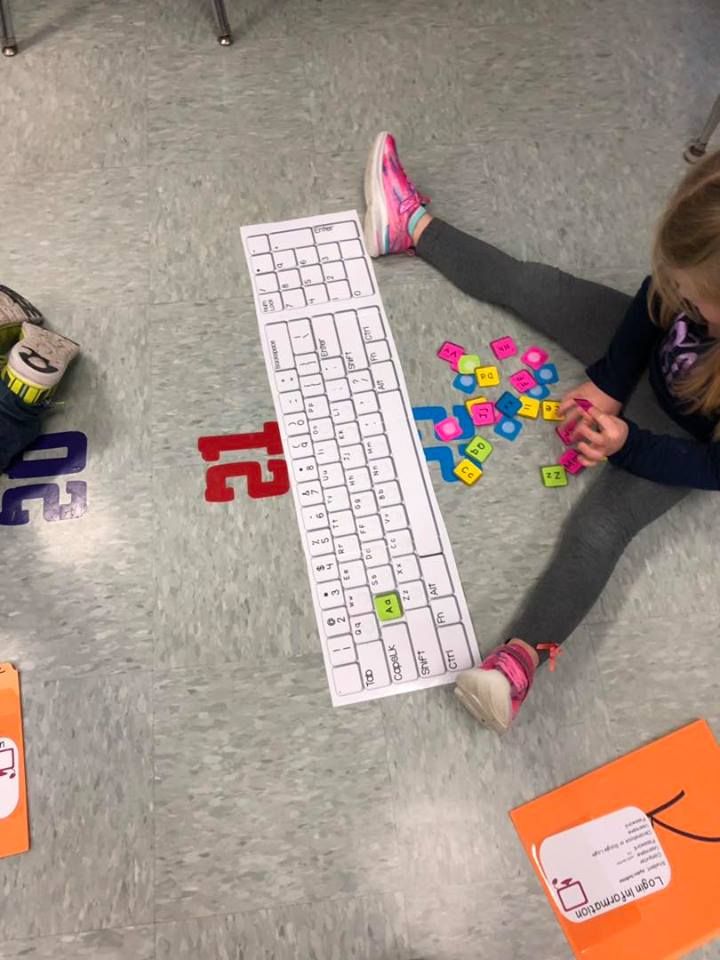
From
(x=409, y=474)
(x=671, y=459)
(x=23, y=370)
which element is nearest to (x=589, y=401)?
(x=671, y=459)

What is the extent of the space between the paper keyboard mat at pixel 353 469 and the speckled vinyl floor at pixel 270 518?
3cm

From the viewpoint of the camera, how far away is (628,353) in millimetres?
1079

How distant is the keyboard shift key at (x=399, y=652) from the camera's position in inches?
41.8

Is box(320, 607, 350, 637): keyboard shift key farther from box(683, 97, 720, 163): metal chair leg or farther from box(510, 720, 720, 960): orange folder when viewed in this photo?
box(683, 97, 720, 163): metal chair leg

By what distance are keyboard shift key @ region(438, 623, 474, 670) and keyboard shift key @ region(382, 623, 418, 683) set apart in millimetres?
47

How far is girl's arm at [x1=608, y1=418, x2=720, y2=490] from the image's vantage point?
995 millimetres

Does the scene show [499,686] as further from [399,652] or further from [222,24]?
[222,24]

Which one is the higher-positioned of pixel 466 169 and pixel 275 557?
pixel 466 169

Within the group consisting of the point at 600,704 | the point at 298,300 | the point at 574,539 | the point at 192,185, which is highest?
the point at 192,185

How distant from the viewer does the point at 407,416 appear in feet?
3.95

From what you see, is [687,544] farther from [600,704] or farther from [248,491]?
[248,491]

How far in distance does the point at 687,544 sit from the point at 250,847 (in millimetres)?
752

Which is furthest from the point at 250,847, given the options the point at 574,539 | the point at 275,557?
the point at 574,539

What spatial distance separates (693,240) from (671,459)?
322mm
